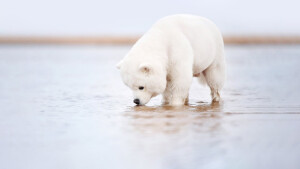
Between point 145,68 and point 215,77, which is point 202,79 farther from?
point 145,68

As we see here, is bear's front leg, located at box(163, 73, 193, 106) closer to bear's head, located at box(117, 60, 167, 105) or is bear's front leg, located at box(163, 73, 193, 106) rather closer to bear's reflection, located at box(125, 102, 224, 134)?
→ bear's reflection, located at box(125, 102, 224, 134)

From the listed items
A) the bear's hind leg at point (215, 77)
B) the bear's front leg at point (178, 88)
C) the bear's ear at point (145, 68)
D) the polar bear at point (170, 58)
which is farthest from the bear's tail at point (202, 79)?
the bear's ear at point (145, 68)

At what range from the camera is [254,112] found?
7.73m

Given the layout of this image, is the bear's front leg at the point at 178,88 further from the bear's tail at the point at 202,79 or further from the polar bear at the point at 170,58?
the bear's tail at the point at 202,79

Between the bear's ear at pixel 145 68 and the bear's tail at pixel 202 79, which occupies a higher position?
the bear's ear at pixel 145 68

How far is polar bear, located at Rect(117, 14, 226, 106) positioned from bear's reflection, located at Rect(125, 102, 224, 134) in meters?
0.25

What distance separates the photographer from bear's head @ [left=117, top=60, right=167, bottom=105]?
25.3ft

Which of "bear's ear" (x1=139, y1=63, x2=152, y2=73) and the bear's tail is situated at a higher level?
"bear's ear" (x1=139, y1=63, x2=152, y2=73)

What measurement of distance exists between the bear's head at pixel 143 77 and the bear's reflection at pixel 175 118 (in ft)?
0.89

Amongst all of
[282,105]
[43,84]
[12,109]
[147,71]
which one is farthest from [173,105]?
[43,84]

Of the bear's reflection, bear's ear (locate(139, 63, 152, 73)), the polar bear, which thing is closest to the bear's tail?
the polar bear

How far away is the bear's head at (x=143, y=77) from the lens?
Result: 772 centimetres

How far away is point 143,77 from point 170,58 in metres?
0.60

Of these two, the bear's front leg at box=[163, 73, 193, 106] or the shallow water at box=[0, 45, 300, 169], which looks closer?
the shallow water at box=[0, 45, 300, 169]
